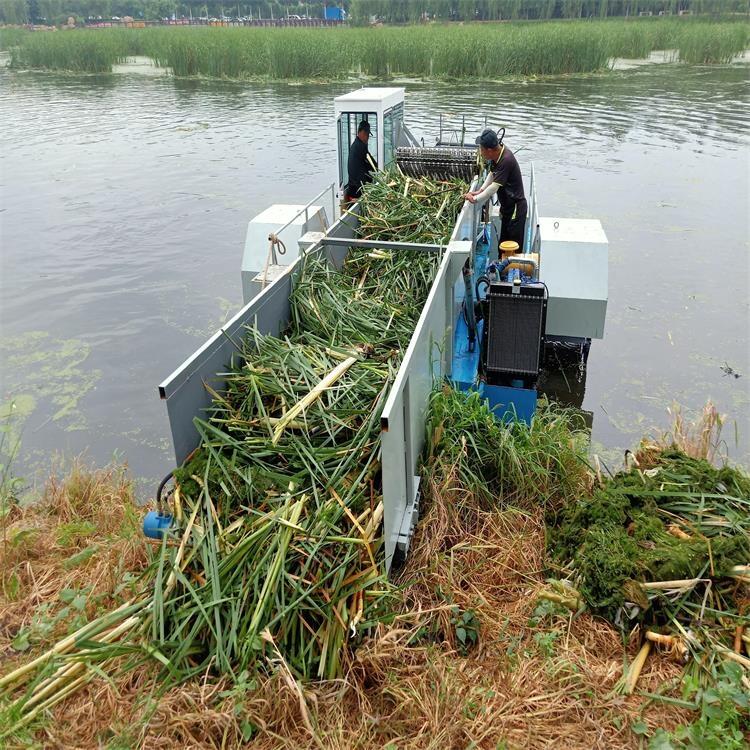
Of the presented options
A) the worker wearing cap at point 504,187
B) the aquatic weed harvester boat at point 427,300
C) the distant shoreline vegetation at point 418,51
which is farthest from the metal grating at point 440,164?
the distant shoreline vegetation at point 418,51

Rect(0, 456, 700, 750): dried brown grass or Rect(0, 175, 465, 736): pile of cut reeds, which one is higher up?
Rect(0, 175, 465, 736): pile of cut reeds

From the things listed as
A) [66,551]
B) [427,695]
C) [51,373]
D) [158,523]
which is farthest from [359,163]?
[427,695]

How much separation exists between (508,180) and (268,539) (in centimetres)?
485

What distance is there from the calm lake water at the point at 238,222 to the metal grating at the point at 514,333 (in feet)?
4.68

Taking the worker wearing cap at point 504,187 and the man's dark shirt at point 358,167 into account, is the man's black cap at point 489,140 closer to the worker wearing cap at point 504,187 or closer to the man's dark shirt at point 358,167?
the worker wearing cap at point 504,187

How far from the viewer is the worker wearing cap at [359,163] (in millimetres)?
6992

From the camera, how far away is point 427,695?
2438 mm

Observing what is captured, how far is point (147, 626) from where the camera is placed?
250 centimetres

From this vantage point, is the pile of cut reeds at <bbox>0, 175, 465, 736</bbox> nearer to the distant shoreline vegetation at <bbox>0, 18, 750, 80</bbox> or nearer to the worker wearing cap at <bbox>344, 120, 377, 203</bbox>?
the worker wearing cap at <bbox>344, 120, 377, 203</bbox>

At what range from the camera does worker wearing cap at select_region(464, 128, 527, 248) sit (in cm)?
595

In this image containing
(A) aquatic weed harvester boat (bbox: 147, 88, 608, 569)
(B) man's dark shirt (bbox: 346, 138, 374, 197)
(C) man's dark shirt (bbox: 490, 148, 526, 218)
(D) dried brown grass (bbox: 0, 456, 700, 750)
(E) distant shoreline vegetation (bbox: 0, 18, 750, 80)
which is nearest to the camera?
(D) dried brown grass (bbox: 0, 456, 700, 750)

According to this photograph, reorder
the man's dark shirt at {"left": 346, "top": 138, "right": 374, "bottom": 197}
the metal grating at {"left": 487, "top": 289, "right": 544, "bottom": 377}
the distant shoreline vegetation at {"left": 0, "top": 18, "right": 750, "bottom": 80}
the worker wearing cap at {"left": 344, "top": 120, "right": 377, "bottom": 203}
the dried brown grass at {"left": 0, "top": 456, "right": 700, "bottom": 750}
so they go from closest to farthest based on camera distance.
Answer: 1. the dried brown grass at {"left": 0, "top": 456, "right": 700, "bottom": 750}
2. the metal grating at {"left": 487, "top": 289, "right": 544, "bottom": 377}
3. the worker wearing cap at {"left": 344, "top": 120, "right": 377, "bottom": 203}
4. the man's dark shirt at {"left": 346, "top": 138, "right": 374, "bottom": 197}
5. the distant shoreline vegetation at {"left": 0, "top": 18, "right": 750, "bottom": 80}

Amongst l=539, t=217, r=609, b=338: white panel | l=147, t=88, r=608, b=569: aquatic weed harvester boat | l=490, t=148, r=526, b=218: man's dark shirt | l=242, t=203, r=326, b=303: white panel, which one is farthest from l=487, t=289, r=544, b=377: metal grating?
l=242, t=203, r=326, b=303: white panel

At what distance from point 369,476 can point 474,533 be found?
0.91 meters
